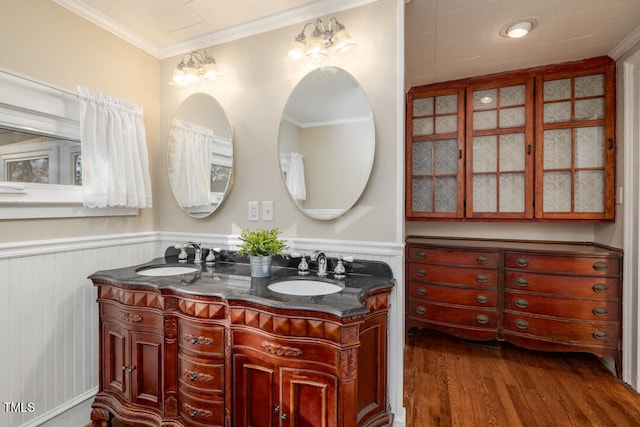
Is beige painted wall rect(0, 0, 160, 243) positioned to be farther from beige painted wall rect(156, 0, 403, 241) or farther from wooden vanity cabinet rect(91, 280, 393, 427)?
wooden vanity cabinet rect(91, 280, 393, 427)

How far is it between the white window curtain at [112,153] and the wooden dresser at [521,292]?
229 cm

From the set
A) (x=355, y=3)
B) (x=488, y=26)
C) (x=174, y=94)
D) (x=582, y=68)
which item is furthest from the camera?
(x=582, y=68)

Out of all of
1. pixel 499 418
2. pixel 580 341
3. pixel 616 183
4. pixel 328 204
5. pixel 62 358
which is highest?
pixel 616 183

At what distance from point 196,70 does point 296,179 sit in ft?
3.56

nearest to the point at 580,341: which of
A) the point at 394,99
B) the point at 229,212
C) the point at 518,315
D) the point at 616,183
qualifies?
the point at 518,315

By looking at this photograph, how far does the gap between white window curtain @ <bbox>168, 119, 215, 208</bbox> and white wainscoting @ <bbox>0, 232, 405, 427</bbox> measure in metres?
0.57

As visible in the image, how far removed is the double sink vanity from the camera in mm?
1230

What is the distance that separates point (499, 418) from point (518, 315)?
1.00 m

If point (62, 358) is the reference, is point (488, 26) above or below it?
above

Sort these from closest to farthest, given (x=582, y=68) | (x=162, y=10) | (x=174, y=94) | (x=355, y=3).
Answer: (x=355, y=3), (x=162, y=10), (x=174, y=94), (x=582, y=68)

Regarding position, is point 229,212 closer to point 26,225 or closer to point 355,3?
point 26,225

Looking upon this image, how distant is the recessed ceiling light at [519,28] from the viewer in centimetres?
199

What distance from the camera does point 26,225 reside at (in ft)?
5.38

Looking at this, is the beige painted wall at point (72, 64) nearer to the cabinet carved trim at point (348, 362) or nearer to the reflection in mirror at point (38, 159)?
the reflection in mirror at point (38, 159)
